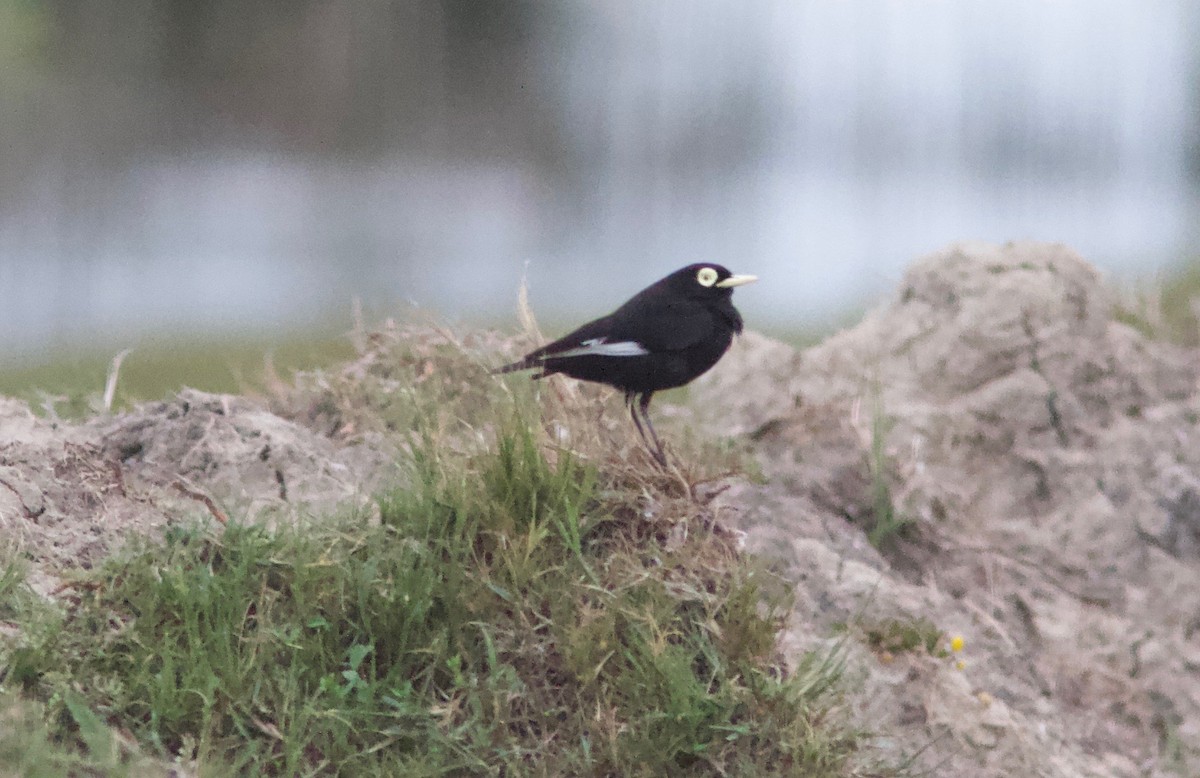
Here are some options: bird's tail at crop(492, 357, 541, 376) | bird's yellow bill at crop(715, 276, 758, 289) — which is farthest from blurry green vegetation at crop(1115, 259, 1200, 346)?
bird's tail at crop(492, 357, 541, 376)

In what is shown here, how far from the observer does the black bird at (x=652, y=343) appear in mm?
3900

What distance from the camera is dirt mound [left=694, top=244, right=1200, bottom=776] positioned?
4625 millimetres

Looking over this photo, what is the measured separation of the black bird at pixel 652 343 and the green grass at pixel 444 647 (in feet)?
0.91

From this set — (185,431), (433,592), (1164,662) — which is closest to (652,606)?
(433,592)

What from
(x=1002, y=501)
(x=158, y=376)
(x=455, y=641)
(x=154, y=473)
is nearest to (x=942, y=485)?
(x=1002, y=501)

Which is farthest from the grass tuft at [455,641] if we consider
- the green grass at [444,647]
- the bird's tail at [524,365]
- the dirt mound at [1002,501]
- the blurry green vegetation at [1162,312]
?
the blurry green vegetation at [1162,312]

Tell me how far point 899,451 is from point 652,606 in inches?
99.0

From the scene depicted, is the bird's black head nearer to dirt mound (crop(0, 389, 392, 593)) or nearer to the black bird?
the black bird

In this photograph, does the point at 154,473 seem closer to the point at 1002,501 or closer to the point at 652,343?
the point at 652,343

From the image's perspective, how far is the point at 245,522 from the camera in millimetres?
3803

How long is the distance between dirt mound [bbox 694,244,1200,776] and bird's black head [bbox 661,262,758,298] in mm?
1088

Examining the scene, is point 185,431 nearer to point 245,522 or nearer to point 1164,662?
point 245,522

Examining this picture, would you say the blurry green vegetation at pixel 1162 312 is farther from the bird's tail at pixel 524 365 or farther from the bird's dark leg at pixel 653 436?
the bird's tail at pixel 524 365

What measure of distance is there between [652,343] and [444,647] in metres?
1.14
